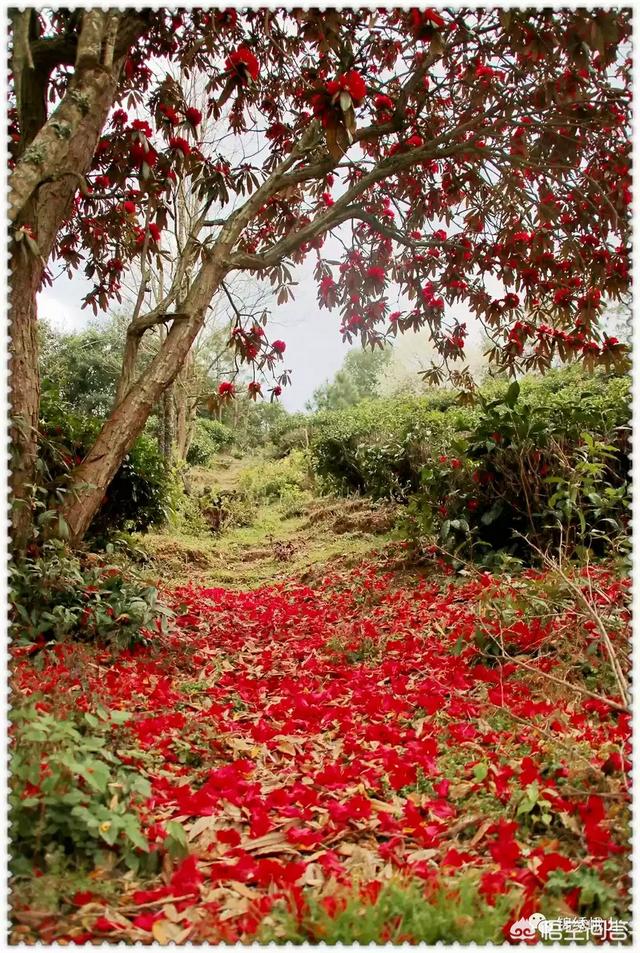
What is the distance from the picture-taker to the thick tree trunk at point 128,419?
3.71m

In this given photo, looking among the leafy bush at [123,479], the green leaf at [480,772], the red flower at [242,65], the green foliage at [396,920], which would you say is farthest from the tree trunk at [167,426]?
the green foliage at [396,920]

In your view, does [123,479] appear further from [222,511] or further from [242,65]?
[242,65]

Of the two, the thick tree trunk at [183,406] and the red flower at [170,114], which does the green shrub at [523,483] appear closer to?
the red flower at [170,114]

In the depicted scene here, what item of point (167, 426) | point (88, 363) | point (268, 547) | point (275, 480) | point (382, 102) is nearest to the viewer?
point (382, 102)

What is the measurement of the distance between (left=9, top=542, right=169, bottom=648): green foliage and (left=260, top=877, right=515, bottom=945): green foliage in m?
2.02

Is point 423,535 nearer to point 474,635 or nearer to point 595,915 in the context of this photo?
point 474,635

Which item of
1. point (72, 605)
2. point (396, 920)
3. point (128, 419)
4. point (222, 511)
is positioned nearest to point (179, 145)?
point (128, 419)

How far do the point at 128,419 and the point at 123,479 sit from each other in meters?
2.24

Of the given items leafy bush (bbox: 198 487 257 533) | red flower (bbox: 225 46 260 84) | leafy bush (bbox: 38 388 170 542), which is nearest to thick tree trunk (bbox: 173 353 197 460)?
leafy bush (bbox: 198 487 257 533)

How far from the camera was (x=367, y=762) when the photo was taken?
7.67 ft

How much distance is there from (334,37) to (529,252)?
2730 millimetres

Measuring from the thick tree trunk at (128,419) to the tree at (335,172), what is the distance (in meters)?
0.01

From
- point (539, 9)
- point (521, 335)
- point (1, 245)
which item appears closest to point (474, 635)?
point (521, 335)

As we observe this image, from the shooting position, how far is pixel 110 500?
236 inches
